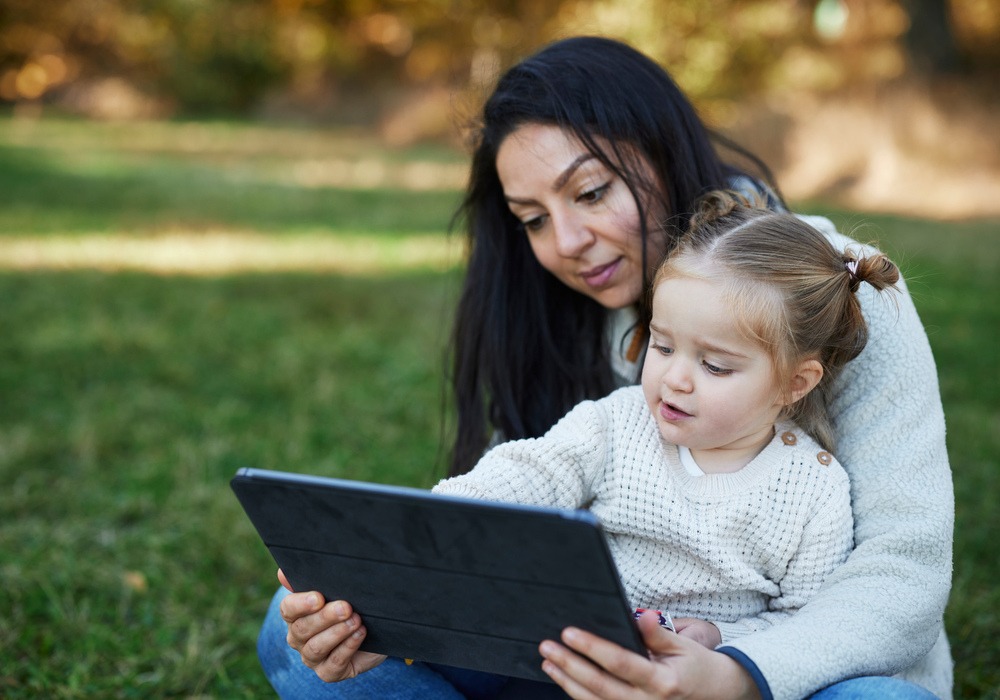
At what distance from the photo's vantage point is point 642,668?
4.47 ft

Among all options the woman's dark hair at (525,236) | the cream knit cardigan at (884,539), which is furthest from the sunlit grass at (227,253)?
the cream knit cardigan at (884,539)

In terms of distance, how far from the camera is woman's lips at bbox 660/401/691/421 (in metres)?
1.65

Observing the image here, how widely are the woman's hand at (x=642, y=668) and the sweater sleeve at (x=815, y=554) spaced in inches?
8.9

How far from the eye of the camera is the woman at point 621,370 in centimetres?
147

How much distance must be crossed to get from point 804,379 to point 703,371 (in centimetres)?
18

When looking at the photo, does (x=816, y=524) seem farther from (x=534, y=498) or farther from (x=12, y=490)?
(x=12, y=490)

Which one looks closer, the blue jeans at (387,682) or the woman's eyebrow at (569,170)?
the blue jeans at (387,682)

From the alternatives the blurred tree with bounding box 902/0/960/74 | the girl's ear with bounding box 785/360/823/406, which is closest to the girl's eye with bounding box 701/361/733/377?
the girl's ear with bounding box 785/360/823/406

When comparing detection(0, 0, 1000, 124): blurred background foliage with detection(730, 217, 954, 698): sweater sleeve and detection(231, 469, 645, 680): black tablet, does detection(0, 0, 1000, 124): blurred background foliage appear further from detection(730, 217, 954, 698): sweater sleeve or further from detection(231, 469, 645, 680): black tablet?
detection(231, 469, 645, 680): black tablet

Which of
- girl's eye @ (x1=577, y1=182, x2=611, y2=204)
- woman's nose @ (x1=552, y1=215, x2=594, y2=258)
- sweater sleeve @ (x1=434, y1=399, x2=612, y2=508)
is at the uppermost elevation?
girl's eye @ (x1=577, y1=182, x2=611, y2=204)

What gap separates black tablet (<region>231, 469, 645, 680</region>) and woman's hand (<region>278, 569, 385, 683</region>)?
2 centimetres

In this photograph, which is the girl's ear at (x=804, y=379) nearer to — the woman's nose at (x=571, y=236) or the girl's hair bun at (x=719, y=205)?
the girl's hair bun at (x=719, y=205)

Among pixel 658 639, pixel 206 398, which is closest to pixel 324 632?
pixel 658 639

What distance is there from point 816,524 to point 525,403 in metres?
0.83
